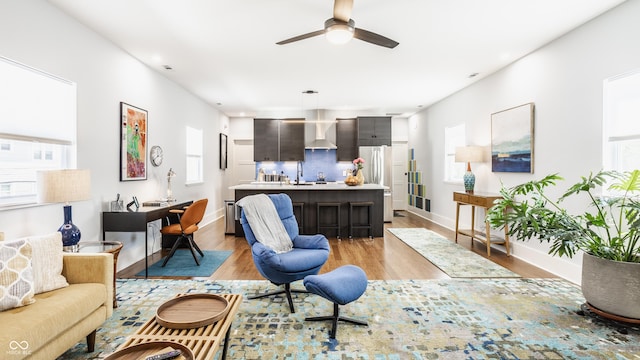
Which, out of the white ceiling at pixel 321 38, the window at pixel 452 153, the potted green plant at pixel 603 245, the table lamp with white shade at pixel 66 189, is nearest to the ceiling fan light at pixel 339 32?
the white ceiling at pixel 321 38

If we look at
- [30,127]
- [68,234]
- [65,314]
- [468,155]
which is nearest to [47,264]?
[65,314]

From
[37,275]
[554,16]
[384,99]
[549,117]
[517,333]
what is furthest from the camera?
[384,99]

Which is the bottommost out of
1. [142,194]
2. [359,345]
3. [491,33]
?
[359,345]

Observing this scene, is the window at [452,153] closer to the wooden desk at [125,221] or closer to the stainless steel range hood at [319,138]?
the stainless steel range hood at [319,138]

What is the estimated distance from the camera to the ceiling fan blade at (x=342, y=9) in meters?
2.46

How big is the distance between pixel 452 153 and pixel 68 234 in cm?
661

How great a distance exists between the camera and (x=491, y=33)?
3613mm

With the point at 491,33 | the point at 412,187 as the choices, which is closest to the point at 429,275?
the point at 491,33

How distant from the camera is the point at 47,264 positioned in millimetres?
2051

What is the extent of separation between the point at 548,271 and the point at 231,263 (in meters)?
4.01

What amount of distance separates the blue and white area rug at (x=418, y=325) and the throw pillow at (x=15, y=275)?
1.85 feet

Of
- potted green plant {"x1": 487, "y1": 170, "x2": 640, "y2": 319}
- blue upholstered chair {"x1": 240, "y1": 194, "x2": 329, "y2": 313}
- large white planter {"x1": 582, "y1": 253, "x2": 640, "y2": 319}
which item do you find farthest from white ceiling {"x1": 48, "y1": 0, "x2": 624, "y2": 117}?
large white planter {"x1": 582, "y1": 253, "x2": 640, "y2": 319}

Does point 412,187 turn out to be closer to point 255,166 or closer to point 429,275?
point 255,166

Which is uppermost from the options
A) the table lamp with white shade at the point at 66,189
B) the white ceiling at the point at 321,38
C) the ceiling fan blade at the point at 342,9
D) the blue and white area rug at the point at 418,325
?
the white ceiling at the point at 321,38
